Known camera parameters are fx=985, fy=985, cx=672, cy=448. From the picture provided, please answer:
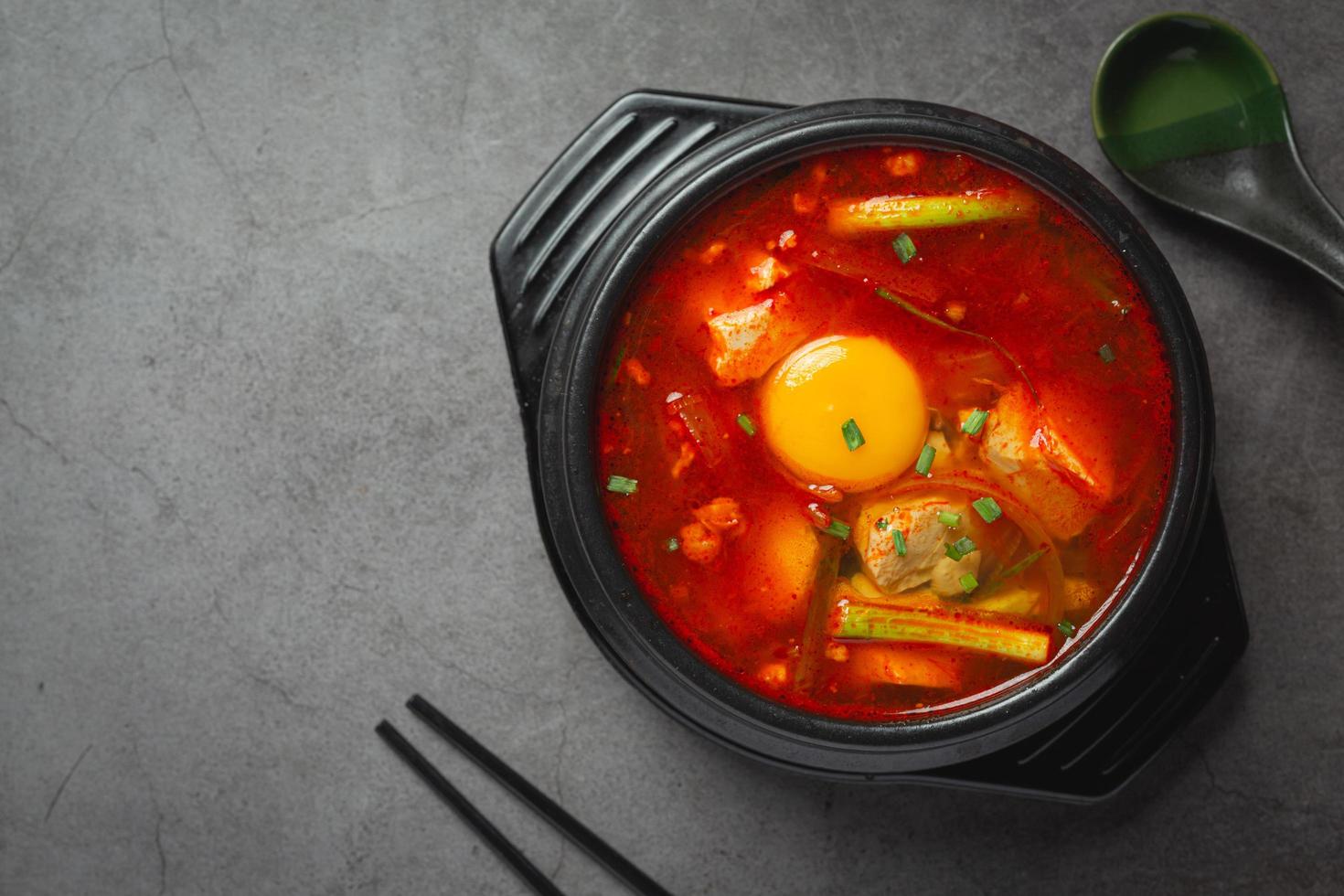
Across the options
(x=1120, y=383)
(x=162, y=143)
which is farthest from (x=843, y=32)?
(x=162, y=143)

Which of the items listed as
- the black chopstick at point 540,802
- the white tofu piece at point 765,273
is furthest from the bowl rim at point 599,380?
the black chopstick at point 540,802

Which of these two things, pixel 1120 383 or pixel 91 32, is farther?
pixel 91 32

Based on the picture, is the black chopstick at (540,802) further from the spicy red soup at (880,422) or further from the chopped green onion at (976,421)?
the chopped green onion at (976,421)

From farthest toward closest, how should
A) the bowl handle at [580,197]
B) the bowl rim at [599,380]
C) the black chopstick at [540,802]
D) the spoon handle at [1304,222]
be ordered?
the black chopstick at [540,802] < the spoon handle at [1304,222] < the bowl handle at [580,197] < the bowl rim at [599,380]

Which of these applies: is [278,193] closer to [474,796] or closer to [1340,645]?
[474,796]

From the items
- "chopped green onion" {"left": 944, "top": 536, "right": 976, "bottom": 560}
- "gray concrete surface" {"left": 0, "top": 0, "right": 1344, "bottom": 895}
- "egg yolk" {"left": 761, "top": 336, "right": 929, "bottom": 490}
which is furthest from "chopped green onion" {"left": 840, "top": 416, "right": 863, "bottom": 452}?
"gray concrete surface" {"left": 0, "top": 0, "right": 1344, "bottom": 895}
